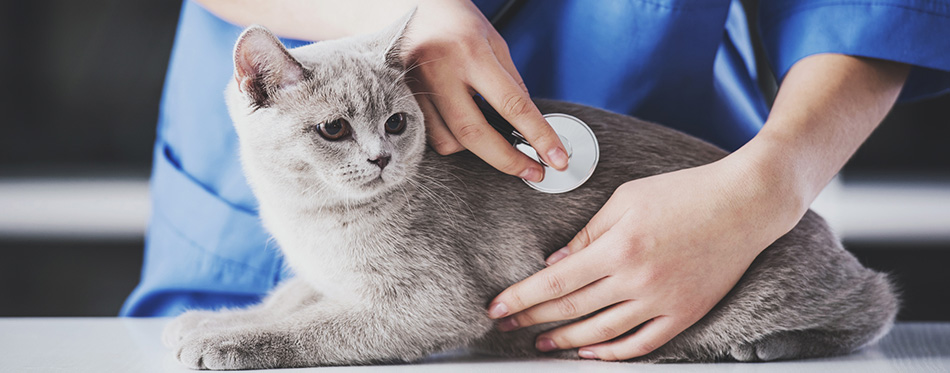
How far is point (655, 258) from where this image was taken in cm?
98

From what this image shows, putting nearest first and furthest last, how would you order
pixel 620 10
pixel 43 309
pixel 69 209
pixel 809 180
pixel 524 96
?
pixel 524 96, pixel 809 180, pixel 620 10, pixel 69 209, pixel 43 309

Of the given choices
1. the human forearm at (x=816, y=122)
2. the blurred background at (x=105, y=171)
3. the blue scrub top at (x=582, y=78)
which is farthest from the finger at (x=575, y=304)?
the blurred background at (x=105, y=171)

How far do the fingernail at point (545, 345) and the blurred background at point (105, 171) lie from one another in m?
1.65

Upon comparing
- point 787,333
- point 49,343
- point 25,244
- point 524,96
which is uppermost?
point 524,96

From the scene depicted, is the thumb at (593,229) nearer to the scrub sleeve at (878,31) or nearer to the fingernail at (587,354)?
the fingernail at (587,354)

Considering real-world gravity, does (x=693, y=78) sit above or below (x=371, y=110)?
above

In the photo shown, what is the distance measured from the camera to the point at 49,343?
111cm

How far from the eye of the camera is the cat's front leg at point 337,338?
3.12 ft

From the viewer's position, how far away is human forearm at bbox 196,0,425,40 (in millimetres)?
1120

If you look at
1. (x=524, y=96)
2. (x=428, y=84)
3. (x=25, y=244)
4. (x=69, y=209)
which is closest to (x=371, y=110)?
(x=428, y=84)

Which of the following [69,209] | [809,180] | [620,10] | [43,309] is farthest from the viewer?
[43,309]

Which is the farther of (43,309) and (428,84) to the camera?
(43,309)

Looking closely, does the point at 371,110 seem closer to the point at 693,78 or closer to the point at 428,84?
the point at 428,84

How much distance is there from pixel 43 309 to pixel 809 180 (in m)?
2.54
